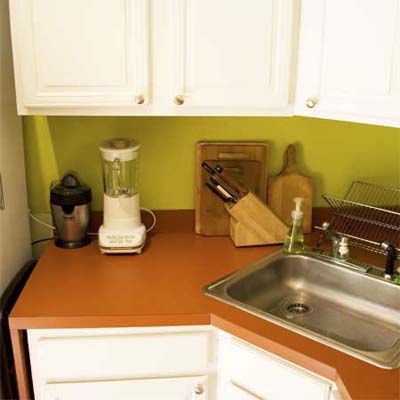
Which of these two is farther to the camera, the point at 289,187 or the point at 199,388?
the point at 289,187

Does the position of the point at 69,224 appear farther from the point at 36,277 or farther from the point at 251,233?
the point at 251,233

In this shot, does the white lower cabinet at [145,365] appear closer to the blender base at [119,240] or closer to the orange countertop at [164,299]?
the orange countertop at [164,299]

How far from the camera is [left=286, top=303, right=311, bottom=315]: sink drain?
5.73 ft

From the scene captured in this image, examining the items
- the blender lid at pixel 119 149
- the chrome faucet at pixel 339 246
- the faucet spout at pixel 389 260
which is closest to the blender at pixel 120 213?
the blender lid at pixel 119 149

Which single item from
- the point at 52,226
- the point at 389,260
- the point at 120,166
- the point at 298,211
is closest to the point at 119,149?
the point at 120,166

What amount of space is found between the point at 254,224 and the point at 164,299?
49 cm

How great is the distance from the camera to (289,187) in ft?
6.65

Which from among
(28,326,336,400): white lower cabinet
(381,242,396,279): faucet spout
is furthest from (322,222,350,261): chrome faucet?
(28,326,336,400): white lower cabinet

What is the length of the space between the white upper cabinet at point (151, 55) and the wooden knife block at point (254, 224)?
1.27 feet

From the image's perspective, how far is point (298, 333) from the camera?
139 cm

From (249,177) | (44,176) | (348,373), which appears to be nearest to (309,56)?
(249,177)

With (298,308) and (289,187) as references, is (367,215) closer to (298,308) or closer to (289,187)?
(289,187)

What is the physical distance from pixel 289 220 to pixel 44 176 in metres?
0.93

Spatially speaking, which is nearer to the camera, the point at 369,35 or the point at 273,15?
the point at 369,35
